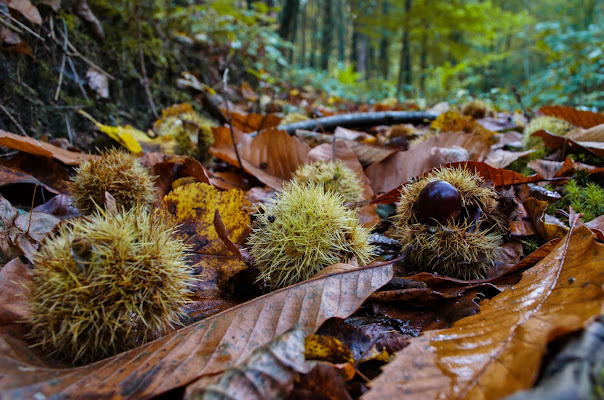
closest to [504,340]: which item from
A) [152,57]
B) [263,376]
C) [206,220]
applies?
[263,376]

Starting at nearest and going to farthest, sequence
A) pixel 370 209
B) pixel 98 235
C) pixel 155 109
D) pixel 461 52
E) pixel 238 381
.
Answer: pixel 238 381 → pixel 98 235 → pixel 370 209 → pixel 155 109 → pixel 461 52

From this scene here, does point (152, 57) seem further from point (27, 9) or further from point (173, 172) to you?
point (173, 172)

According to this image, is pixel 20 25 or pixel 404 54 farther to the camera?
pixel 404 54

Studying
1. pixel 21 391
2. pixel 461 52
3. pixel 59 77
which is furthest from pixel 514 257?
pixel 461 52

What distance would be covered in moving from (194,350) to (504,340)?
87 cm

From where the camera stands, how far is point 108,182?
180 centimetres

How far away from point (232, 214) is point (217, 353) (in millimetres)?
808

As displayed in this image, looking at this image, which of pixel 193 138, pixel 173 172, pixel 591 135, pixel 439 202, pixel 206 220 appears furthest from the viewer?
pixel 193 138

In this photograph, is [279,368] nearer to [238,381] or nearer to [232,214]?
[238,381]

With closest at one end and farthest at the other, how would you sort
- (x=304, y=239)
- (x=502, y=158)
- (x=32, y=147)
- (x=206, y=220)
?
(x=304, y=239), (x=206, y=220), (x=32, y=147), (x=502, y=158)

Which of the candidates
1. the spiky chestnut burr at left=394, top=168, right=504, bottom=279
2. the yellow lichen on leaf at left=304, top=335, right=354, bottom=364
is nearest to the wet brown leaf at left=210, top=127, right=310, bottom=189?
the spiky chestnut burr at left=394, top=168, right=504, bottom=279

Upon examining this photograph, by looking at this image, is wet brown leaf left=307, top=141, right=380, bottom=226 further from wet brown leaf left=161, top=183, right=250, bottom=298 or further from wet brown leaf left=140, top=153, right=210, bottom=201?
wet brown leaf left=161, top=183, right=250, bottom=298

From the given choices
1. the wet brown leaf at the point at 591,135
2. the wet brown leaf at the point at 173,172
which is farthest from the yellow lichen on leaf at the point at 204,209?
the wet brown leaf at the point at 591,135

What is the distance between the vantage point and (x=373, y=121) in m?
4.41
